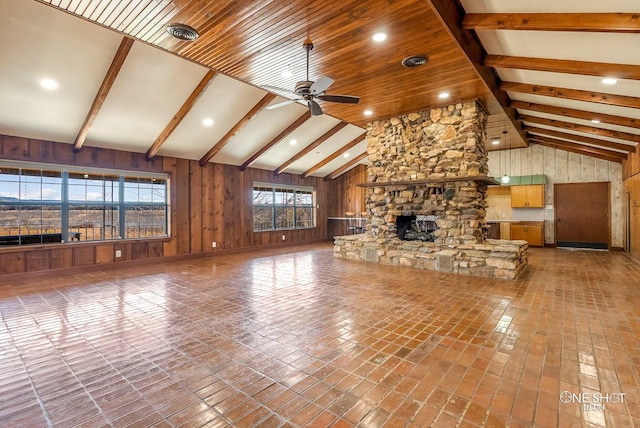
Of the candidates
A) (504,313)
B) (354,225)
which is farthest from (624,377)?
(354,225)

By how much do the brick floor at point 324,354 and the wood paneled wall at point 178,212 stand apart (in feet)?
4.01

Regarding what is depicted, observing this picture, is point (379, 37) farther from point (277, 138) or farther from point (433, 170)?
point (277, 138)

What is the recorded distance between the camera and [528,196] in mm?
9242

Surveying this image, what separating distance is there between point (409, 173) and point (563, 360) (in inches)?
181

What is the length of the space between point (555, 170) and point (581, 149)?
1.05m

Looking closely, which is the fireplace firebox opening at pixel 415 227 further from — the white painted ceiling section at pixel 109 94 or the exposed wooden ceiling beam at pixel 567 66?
the exposed wooden ceiling beam at pixel 567 66

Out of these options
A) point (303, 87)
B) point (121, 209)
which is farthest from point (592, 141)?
point (121, 209)

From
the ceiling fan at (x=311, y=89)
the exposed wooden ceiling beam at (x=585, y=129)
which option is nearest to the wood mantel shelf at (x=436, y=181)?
the exposed wooden ceiling beam at (x=585, y=129)

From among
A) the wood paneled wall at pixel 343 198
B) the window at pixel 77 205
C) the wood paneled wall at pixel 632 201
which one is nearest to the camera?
the window at pixel 77 205

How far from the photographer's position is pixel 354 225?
40.4ft

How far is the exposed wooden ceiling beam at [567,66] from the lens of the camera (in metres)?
3.39

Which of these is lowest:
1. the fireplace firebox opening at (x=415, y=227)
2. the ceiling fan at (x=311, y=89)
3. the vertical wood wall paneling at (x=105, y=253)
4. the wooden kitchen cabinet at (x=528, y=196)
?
the vertical wood wall paneling at (x=105, y=253)

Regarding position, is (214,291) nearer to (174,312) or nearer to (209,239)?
(174,312)

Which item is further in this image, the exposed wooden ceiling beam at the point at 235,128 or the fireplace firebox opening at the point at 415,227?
the fireplace firebox opening at the point at 415,227
